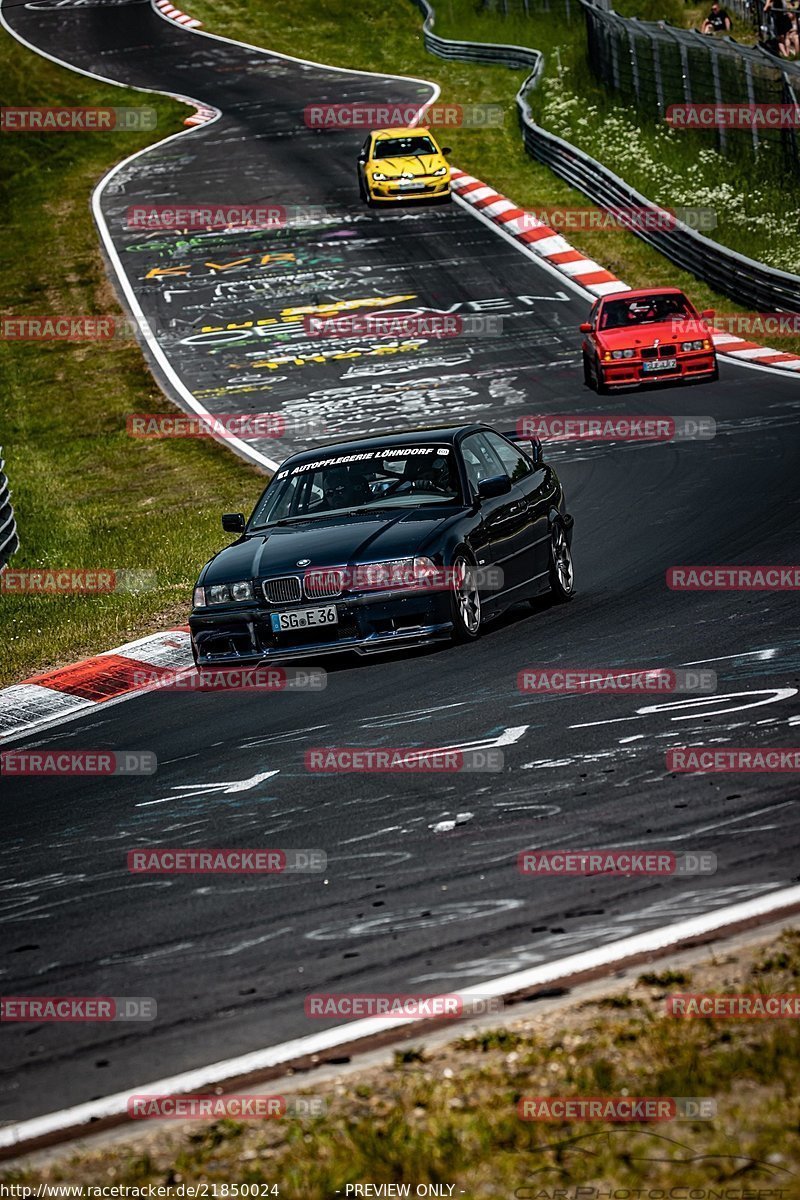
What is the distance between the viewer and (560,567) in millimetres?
12016

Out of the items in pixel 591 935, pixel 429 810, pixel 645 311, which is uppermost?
pixel 591 935

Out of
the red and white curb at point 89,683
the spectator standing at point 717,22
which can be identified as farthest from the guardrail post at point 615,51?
the red and white curb at point 89,683

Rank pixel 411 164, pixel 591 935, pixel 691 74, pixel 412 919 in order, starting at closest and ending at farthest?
pixel 591 935 → pixel 412 919 → pixel 691 74 → pixel 411 164

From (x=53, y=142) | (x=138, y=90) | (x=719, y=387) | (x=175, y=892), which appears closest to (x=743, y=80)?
(x=719, y=387)

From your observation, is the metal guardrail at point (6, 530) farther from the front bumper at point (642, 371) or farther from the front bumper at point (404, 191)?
the front bumper at point (404, 191)

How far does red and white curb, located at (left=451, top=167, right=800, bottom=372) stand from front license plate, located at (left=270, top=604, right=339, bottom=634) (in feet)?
46.0

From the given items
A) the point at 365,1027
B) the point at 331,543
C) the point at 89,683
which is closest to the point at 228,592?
the point at 331,543

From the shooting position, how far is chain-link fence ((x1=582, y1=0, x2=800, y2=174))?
97.9 ft

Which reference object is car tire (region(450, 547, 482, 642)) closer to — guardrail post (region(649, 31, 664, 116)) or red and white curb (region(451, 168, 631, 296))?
red and white curb (region(451, 168, 631, 296))

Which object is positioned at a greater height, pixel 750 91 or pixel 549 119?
pixel 750 91

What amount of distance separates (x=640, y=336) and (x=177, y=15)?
4392 centimetres

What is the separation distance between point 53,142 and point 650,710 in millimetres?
39727

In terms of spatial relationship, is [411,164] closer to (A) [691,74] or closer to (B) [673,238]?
(A) [691,74]

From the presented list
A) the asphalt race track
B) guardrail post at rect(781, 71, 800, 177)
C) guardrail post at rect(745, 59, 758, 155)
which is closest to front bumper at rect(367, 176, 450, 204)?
guardrail post at rect(745, 59, 758, 155)
